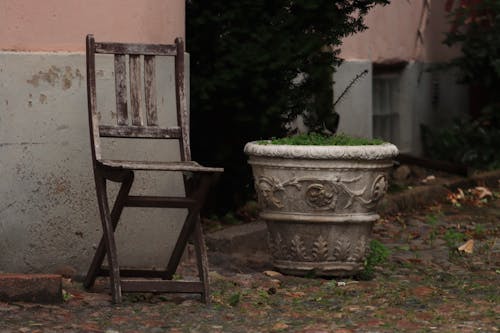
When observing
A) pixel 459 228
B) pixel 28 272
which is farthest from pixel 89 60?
pixel 459 228

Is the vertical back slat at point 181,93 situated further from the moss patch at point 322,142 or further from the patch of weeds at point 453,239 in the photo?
the patch of weeds at point 453,239

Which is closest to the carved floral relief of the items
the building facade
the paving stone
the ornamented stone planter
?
the ornamented stone planter

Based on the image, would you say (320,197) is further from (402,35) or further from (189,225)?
(402,35)

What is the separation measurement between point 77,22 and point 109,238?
Result: 3.96 feet

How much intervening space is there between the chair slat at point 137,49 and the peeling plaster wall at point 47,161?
272 mm

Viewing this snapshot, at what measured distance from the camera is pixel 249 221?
8.66 meters

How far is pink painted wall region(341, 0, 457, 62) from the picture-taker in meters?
11.4

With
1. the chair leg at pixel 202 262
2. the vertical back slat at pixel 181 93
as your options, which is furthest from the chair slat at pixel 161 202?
the vertical back slat at pixel 181 93

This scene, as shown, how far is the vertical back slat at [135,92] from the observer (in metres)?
6.54

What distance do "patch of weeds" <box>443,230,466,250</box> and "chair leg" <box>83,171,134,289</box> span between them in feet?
9.19

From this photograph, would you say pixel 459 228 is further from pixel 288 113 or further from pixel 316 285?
pixel 316 285

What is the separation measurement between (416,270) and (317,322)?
1769 millimetres

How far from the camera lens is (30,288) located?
6098 millimetres

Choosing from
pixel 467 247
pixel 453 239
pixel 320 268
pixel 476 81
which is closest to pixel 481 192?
pixel 476 81
